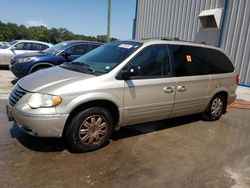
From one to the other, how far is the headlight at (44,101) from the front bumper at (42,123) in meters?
0.15

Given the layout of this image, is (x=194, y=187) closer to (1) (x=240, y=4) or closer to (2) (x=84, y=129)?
(2) (x=84, y=129)

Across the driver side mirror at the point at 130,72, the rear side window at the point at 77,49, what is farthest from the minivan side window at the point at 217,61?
the rear side window at the point at 77,49

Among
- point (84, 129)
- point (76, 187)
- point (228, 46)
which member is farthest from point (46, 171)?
point (228, 46)

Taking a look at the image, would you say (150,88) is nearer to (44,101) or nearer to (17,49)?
(44,101)

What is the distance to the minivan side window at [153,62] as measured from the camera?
12.9 ft

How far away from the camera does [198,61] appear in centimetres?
478

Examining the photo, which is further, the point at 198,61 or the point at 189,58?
the point at 198,61

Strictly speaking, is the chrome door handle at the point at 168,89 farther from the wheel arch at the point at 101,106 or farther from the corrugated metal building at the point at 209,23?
the corrugated metal building at the point at 209,23

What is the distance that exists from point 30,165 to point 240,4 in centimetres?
1093

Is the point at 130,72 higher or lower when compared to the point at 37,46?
higher

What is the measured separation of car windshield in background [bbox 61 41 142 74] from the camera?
3.78 m

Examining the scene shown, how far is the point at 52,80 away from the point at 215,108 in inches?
147

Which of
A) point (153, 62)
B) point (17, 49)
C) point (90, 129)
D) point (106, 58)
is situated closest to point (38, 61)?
point (106, 58)

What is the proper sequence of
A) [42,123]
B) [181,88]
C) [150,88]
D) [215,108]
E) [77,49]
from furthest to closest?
[77,49]
[215,108]
[181,88]
[150,88]
[42,123]
